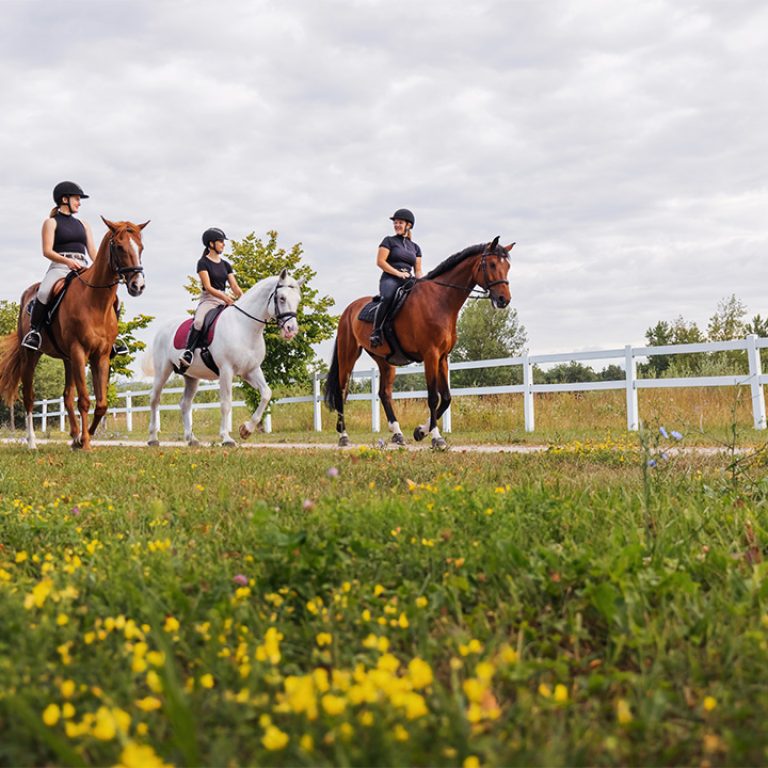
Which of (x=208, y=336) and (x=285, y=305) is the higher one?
(x=285, y=305)

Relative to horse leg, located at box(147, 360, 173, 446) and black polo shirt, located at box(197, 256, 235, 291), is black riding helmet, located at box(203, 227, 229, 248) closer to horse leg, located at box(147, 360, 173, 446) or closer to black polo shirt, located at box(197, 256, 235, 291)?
black polo shirt, located at box(197, 256, 235, 291)

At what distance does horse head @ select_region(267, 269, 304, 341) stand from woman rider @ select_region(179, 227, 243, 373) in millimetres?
1248

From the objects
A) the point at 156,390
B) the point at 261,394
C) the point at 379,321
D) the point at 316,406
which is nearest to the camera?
the point at 379,321

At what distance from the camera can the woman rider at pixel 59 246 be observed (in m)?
10.4

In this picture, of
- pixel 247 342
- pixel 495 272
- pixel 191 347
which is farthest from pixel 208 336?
pixel 495 272

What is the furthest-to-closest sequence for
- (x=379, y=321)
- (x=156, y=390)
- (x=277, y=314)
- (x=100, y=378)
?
(x=156, y=390)
(x=277, y=314)
(x=379, y=321)
(x=100, y=378)

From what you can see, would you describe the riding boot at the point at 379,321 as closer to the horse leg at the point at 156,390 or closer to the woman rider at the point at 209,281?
the woman rider at the point at 209,281

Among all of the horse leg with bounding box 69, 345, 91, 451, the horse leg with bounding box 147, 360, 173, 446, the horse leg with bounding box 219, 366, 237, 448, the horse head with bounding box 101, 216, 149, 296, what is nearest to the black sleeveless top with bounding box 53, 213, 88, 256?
the horse head with bounding box 101, 216, 149, 296

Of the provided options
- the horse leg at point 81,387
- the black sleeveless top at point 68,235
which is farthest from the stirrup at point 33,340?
the black sleeveless top at point 68,235

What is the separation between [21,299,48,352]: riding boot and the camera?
10508 mm

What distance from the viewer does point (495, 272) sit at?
10.4 meters

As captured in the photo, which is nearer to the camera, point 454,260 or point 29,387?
point 454,260

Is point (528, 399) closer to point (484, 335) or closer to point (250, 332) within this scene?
point (250, 332)

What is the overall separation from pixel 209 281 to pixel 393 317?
143 inches
